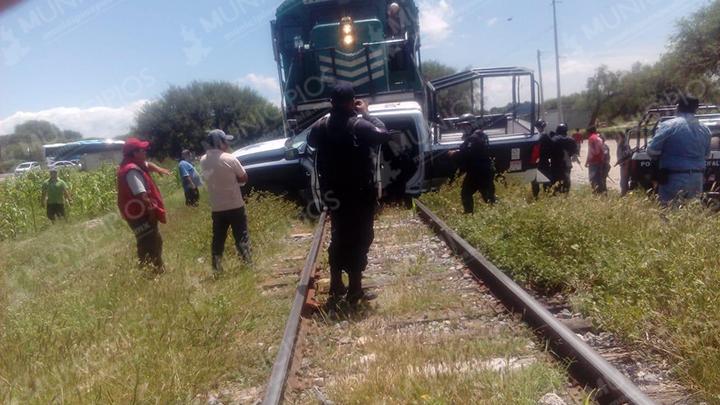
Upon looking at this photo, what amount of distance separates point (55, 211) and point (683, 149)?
13789 mm

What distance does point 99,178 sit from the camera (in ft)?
73.2

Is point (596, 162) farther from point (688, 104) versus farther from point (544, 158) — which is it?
point (688, 104)

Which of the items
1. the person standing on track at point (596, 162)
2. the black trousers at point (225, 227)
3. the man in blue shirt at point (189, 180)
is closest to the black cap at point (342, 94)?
the black trousers at point (225, 227)

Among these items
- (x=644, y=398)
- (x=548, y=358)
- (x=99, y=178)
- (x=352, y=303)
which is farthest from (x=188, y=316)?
(x=99, y=178)

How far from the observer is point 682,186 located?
661 cm

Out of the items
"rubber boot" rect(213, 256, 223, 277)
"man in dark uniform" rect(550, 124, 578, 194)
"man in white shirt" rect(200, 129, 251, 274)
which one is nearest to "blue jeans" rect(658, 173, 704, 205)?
"man in dark uniform" rect(550, 124, 578, 194)

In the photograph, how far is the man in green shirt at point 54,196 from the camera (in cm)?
1508

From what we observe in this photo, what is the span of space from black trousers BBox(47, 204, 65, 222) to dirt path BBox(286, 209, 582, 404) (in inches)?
447

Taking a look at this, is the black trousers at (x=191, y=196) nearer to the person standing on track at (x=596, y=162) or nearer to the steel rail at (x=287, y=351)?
the person standing on track at (x=596, y=162)

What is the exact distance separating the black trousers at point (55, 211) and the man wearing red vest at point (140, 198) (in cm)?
984

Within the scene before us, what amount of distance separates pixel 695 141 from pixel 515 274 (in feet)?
7.80

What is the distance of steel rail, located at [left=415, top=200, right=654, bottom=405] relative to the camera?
3078 mm

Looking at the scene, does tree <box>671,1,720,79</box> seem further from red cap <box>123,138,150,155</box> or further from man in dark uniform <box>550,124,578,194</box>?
red cap <box>123,138,150,155</box>

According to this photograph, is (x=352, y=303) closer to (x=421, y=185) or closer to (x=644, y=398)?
(x=644, y=398)
